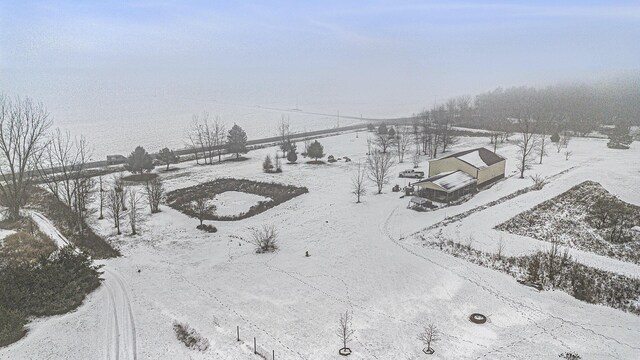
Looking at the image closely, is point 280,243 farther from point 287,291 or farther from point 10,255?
point 10,255

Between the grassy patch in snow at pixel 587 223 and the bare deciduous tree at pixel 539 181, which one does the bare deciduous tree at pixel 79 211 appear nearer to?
the grassy patch in snow at pixel 587 223

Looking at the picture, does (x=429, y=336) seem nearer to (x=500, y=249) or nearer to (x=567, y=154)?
(x=500, y=249)

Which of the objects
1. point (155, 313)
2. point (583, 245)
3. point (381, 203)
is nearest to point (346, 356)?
point (155, 313)

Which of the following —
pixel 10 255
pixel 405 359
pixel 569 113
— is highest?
pixel 569 113

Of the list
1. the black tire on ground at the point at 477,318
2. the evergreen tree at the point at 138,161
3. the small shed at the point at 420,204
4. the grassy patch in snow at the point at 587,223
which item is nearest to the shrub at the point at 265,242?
the small shed at the point at 420,204

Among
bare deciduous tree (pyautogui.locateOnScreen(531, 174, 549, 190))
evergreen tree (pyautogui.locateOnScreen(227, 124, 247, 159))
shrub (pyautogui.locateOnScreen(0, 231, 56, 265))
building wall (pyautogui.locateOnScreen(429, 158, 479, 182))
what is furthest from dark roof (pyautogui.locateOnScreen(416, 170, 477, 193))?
evergreen tree (pyautogui.locateOnScreen(227, 124, 247, 159))

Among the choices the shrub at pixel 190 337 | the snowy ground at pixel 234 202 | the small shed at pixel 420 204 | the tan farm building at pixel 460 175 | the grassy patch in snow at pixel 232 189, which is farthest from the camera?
the tan farm building at pixel 460 175

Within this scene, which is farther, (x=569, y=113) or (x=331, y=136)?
(x=569, y=113)
